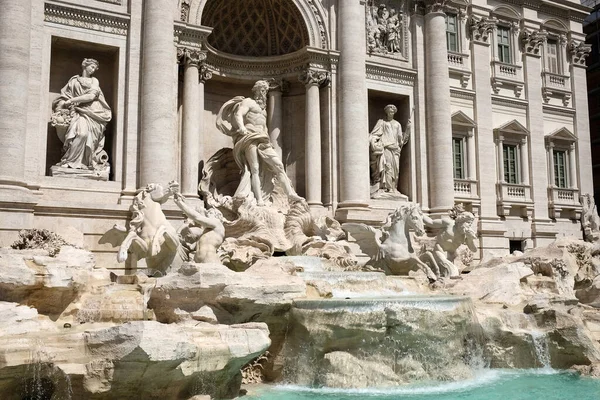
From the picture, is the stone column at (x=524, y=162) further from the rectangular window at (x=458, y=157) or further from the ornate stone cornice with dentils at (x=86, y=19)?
the ornate stone cornice with dentils at (x=86, y=19)

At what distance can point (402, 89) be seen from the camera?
2061 centimetres

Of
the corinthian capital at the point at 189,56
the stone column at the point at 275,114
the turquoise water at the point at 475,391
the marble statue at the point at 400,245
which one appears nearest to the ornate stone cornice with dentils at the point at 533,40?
the stone column at the point at 275,114

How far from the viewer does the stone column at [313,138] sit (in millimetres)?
18484

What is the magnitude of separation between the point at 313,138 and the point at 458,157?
6.60 meters

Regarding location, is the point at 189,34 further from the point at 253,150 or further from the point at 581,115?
the point at 581,115

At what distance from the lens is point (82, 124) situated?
589 inches

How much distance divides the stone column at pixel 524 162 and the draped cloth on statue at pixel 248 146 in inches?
453

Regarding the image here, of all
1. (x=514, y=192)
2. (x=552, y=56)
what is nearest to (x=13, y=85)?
(x=514, y=192)

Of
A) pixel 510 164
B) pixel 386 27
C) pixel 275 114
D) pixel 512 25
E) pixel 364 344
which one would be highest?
pixel 512 25

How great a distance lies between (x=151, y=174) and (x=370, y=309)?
7.55 metres

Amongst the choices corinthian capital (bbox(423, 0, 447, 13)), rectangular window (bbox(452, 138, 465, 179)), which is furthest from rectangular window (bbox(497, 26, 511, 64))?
rectangular window (bbox(452, 138, 465, 179))

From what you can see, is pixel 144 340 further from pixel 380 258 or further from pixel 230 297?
pixel 380 258

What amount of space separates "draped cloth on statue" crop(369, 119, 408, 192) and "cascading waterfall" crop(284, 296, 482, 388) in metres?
9.59

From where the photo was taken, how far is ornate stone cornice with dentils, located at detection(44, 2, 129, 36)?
14992 mm
